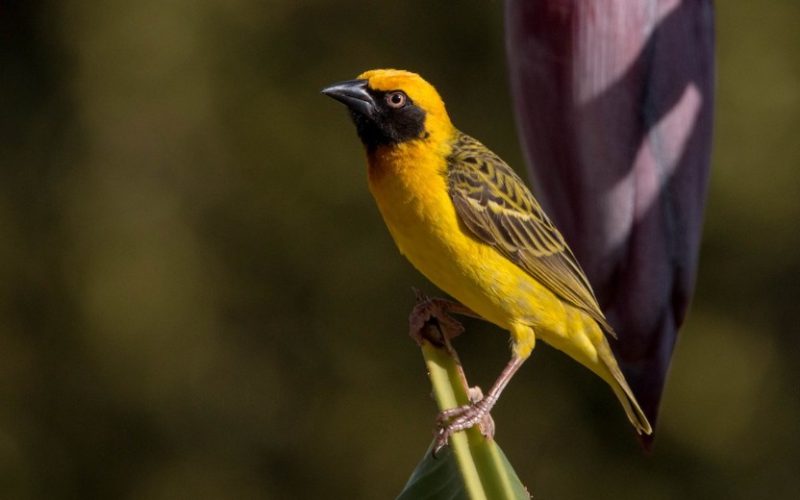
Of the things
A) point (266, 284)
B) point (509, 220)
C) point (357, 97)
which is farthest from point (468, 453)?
point (266, 284)

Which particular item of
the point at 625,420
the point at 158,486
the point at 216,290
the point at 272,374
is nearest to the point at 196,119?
the point at 216,290

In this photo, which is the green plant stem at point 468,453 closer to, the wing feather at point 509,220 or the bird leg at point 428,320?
the bird leg at point 428,320

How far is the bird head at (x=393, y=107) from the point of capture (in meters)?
1.04

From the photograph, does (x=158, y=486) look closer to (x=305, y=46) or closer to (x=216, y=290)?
(x=216, y=290)

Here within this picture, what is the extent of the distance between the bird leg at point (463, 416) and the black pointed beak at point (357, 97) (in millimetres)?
219

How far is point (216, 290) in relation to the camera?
425cm

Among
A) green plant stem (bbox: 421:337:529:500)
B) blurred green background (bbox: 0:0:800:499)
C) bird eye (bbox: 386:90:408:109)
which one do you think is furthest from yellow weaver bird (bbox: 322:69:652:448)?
blurred green background (bbox: 0:0:800:499)

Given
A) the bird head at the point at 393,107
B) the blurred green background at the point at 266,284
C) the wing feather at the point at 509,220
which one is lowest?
the blurred green background at the point at 266,284

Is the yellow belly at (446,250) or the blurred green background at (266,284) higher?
the yellow belly at (446,250)

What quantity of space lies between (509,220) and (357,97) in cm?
28

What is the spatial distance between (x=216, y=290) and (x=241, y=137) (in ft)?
1.49

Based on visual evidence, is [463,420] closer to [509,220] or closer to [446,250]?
[446,250]

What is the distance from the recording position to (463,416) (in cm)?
90

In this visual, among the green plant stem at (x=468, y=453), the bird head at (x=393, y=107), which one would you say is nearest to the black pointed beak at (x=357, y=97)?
the bird head at (x=393, y=107)
